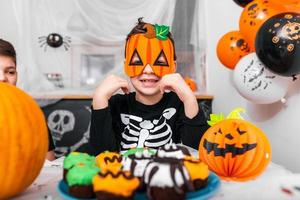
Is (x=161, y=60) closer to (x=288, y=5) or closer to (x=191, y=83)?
(x=288, y=5)

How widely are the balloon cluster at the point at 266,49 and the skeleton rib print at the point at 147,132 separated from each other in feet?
1.50

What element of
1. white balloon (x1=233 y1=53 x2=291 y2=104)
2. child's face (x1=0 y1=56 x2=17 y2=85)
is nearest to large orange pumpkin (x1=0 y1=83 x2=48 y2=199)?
child's face (x1=0 y1=56 x2=17 y2=85)

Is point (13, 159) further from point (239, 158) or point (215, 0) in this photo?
point (215, 0)

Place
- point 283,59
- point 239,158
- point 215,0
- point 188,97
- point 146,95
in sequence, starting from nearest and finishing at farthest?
point 239,158, point 188,97, point 146,95, point 283,59, point 215,0

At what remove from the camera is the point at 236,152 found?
1.92 ft

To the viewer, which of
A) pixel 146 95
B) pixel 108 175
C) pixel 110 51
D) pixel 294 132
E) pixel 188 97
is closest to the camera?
pixel 108 175

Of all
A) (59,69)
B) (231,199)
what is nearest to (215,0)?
(59,69)

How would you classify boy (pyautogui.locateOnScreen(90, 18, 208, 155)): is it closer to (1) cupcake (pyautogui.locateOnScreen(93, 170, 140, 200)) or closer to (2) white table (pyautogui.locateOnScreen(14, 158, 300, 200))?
(2) white table (pyautogui.locateOnScreen(14, 158, 300, 200))

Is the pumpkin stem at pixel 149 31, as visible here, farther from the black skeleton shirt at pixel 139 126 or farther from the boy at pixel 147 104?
the black skeleton shirt at pixel 139 126

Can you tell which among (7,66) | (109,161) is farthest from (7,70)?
(109,161)

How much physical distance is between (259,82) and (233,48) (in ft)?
1.10

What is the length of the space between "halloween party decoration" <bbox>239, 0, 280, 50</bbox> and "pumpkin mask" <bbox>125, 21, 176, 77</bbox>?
61 cm

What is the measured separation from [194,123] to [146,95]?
196 mm

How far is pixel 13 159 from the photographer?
1.54 ft
